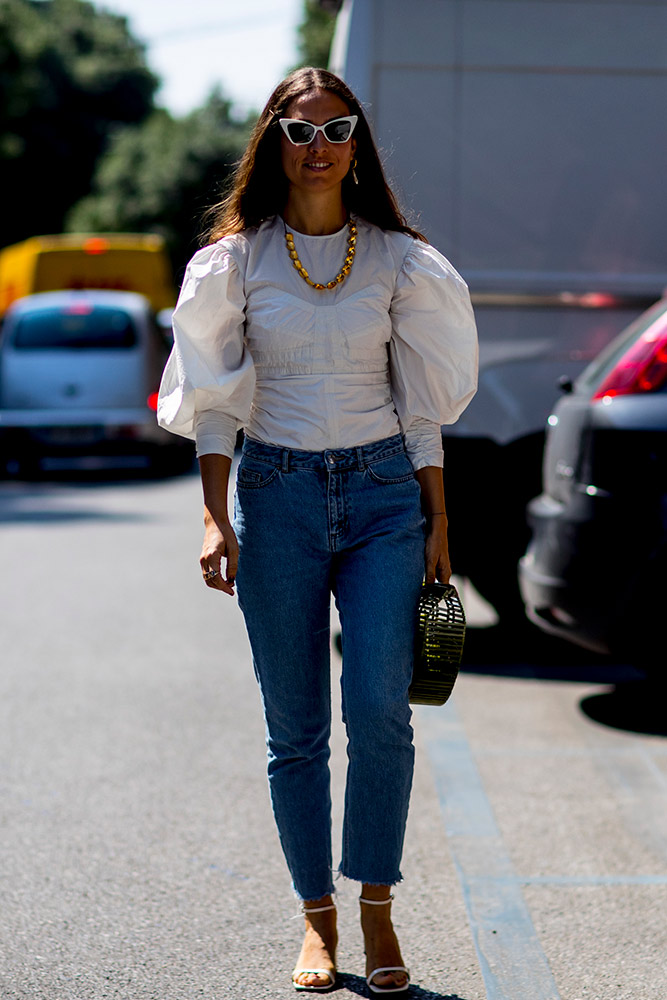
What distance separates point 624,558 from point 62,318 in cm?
1224

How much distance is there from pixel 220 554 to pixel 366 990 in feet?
3.33

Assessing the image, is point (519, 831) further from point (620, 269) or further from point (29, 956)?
point (620, 269)

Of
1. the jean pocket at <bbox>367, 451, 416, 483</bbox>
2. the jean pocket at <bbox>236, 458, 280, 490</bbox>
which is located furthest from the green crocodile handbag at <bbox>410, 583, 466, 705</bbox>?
the jean pocket at <bbox>236, 458, 280, 490</bbox>

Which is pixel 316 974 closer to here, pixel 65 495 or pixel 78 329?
pixel 65 495

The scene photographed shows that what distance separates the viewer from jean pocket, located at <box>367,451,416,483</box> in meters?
3.25

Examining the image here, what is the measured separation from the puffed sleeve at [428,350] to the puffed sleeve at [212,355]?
339 mm

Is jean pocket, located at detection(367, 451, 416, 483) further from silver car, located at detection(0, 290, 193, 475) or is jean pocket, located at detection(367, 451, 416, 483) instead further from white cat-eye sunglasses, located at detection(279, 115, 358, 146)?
silver car, located at detection(0, 290, 193, 475)

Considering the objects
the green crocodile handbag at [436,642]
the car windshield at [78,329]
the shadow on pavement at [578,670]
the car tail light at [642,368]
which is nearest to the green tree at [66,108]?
the car windshield at [78,329]

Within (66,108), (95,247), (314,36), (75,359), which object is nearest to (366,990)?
(75,359)

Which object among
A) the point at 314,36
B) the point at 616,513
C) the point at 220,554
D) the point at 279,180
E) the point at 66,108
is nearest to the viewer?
the point at 220,554

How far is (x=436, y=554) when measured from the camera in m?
3.30

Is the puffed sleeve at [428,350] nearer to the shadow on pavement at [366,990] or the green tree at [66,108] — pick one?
the shadow on pavement at [366,990]

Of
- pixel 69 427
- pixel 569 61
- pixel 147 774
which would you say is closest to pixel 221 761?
pixel 147 774

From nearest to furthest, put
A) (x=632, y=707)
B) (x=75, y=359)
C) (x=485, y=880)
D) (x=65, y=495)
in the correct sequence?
(x=485, y=880), (x=632, y=707), (x=65, y=495), (x=75, y=359)
